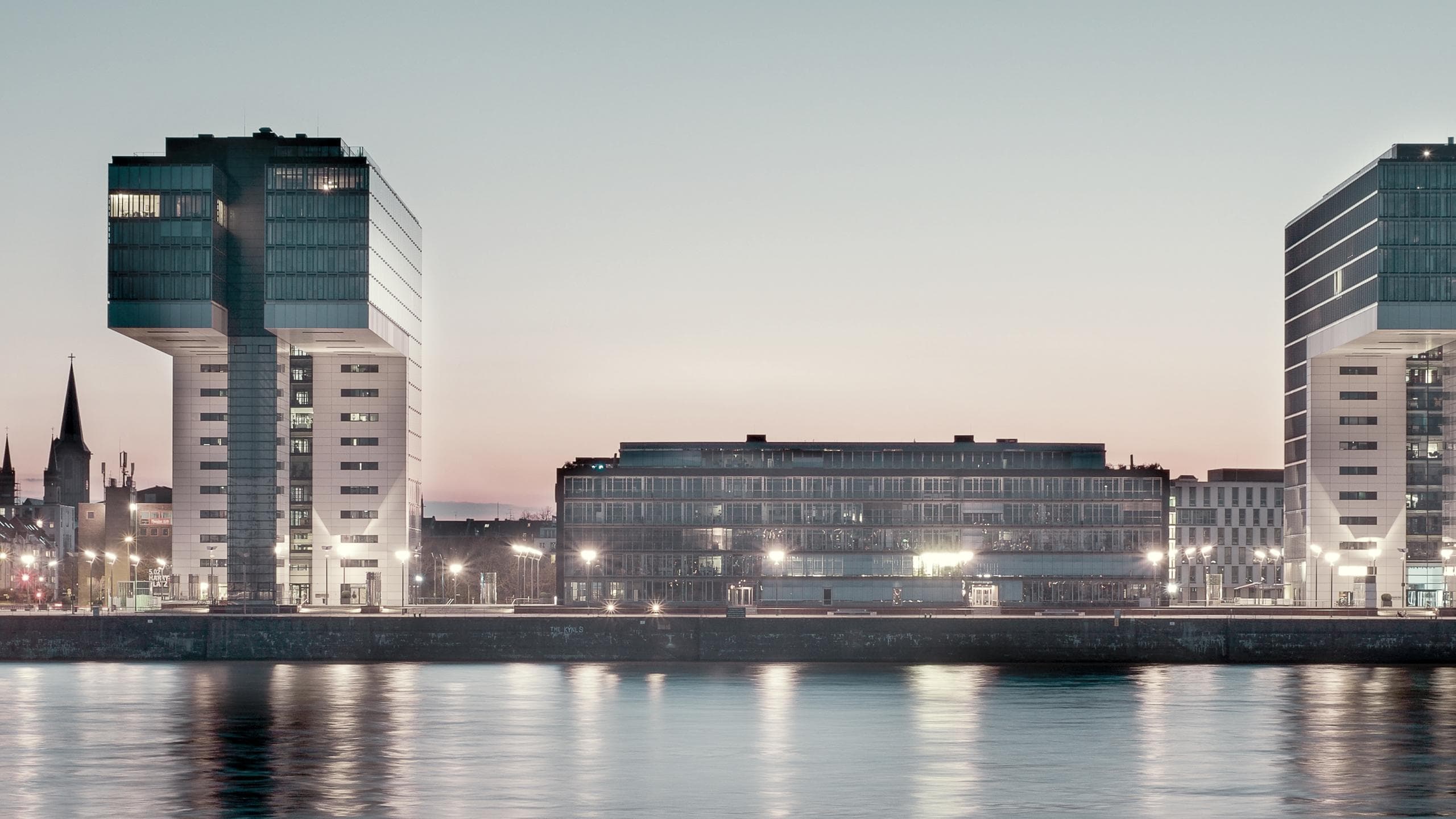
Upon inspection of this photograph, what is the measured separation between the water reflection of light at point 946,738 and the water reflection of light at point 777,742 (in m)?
4.47

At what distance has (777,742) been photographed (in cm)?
7894

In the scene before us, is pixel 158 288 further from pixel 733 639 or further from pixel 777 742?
pixel 777 742

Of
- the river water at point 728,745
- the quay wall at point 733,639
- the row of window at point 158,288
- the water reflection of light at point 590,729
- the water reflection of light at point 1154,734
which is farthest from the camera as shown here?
the row of window at point 158,288

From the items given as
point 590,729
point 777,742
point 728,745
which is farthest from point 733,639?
point 728,745

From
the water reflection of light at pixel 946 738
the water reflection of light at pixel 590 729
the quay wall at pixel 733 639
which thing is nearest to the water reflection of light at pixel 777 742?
the water reflection of light at pixel 946 738

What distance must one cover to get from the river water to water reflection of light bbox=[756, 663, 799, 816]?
Result: 29 centimetres

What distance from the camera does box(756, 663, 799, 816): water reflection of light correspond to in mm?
60375

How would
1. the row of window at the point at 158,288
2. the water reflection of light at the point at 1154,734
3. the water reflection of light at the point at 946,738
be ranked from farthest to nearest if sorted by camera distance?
the row of window at the point at 158,288, the water reflection of light at the point at 1154,734, the water reflection of light at the point at 946,738

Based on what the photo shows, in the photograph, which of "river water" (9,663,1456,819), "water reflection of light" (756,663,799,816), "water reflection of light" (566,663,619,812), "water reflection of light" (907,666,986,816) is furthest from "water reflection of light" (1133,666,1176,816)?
"water reflection of light" (566,663,619,812)

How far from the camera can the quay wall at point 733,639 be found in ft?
456

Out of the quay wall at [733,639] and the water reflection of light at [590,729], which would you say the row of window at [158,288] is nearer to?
the quay wall at [733,639]

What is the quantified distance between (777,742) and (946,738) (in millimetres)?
7925

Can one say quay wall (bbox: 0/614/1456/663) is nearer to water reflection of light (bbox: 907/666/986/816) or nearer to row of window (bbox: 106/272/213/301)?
water reflection of light (bbox: 907/666/986/816)

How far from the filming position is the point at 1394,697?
103938 millimetres
